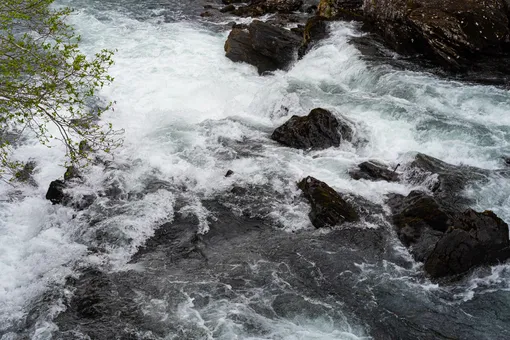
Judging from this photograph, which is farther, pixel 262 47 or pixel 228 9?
pixel 228 9

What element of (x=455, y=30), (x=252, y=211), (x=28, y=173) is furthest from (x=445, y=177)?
(x=28, y=173)

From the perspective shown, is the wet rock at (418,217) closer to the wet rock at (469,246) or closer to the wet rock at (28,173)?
the wet rock at (469,246)

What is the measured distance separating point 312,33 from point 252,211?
12007mm

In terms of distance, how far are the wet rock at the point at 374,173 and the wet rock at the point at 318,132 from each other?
1.46 metres

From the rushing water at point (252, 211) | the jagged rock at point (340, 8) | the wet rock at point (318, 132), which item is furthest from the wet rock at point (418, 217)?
the jagged rock at point (340, 8)

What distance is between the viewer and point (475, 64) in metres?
17.1

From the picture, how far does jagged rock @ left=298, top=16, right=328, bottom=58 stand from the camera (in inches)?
778

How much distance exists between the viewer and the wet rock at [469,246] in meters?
9.33

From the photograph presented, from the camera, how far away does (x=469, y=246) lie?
9.30 meters

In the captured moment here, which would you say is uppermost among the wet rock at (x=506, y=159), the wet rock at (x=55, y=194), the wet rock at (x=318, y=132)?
the wet rock at (x=506, y=159)

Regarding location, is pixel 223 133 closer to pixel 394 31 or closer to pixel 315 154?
Answer: pixel 315 154

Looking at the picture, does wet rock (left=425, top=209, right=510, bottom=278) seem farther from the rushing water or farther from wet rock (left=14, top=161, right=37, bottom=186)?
wet rock (left=14, top=161, right=37, bottom=186)

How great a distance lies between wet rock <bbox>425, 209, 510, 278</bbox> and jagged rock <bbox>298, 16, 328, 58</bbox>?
39.7 feet

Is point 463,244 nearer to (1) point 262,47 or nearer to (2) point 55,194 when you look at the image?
(2) point 55,194
